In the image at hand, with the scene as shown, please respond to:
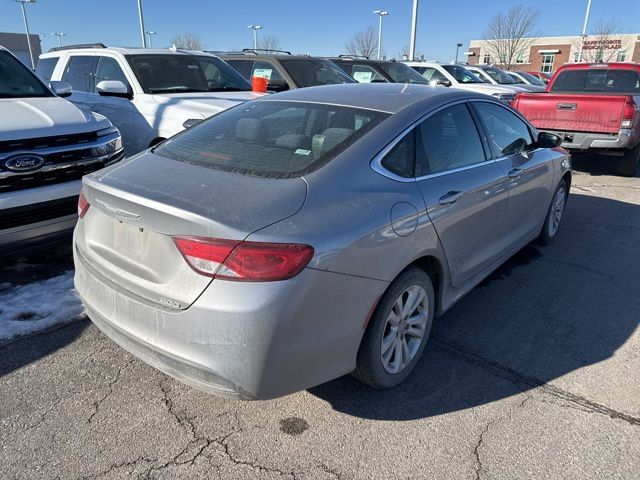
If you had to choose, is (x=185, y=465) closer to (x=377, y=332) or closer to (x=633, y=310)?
(x=377, y=332)

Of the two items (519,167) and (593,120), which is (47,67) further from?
(593,120)

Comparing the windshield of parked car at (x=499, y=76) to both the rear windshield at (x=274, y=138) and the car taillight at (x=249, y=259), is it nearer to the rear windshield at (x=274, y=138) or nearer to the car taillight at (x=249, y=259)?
the rear windshield at (x=274, y=138)

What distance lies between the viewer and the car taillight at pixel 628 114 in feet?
25.3

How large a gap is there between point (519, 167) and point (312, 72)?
5771 millimetres

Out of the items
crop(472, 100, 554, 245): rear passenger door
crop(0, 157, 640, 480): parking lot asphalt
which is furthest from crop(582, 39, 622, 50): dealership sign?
crop(0, 157, 640, 480): parking lot asphalt

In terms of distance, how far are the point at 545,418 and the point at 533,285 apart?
5.99 ft

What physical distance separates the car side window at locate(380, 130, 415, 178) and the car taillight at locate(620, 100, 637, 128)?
6466mm

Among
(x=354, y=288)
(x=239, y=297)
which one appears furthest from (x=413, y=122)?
(x=239, y=297)

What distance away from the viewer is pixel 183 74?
6797 mm

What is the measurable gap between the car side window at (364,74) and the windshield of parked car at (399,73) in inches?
9.2

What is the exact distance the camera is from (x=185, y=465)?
7.55 ft

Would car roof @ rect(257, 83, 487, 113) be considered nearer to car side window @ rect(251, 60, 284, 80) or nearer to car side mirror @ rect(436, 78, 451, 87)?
car side window @ rect(251, 60, 284, 80)

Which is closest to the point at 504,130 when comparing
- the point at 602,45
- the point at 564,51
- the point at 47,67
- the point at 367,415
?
the point at 367,415

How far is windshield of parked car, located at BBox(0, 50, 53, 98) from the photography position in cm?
492
